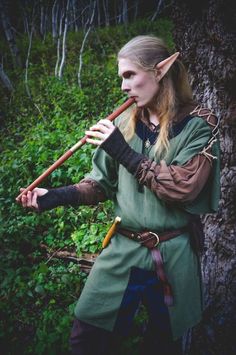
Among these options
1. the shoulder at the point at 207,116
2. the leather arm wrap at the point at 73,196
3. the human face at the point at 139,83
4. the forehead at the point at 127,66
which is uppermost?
the forehead at the point at 127,66

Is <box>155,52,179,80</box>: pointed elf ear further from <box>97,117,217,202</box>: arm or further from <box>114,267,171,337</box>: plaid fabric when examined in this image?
<box>114,267,171,337</box>: plaid fabric

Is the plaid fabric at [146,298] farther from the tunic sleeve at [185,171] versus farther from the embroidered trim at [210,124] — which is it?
the embroidered trim at [210,124]

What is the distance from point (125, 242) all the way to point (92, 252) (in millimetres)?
1704

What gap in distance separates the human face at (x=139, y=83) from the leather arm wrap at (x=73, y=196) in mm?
596

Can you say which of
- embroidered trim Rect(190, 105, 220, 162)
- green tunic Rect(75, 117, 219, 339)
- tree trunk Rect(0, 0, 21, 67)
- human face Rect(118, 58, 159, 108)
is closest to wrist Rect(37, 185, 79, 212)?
green tunic Rect(75, 117, 219, 339)

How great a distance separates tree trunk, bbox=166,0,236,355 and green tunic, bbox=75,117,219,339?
1.70ft

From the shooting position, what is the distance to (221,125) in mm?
2426

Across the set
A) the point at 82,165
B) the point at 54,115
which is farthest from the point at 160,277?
the point at 54,115

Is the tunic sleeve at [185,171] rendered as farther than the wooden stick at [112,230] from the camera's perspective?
No

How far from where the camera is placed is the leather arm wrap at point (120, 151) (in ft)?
5.93

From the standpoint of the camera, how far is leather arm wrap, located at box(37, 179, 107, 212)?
6.84 feet

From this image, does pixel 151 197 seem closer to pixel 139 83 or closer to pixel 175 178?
pixel 175 178

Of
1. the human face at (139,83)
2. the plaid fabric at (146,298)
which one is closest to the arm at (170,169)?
the human face at (139,83)

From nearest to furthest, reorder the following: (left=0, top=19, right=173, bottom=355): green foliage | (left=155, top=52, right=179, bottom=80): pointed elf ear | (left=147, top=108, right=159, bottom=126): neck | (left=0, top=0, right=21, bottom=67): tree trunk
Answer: (left=155, top=52, right=179, bottom=80): pointed elf ear
(left=147, top=108, right=159, bottom=126): neck
(left=0, top=19, right=173, bottom=355): green foliage
(left=0, top=0, right=21, bottom=67): tree trunk
